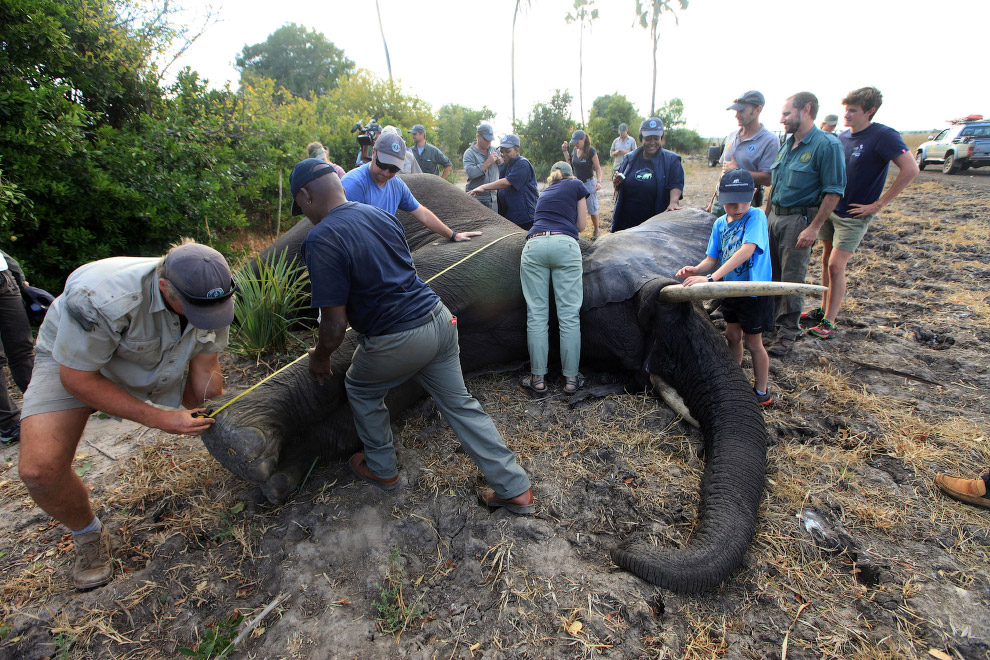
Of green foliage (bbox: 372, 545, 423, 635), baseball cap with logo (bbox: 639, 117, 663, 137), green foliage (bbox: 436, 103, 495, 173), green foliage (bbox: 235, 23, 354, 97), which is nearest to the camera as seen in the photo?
green foliage (bbox: 372, 545, 423, 635)

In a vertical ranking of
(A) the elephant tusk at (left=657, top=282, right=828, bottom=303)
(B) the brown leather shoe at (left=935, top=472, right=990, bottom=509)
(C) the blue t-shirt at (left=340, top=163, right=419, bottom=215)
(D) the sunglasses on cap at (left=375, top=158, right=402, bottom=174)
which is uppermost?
(D) the sunglasses on cap at (left=375, top=158, right=402, bottom=174)

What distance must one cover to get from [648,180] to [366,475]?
13.2 ft

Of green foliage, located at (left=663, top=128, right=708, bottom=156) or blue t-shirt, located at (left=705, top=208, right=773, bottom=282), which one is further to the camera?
green foliage, located at (left=663, top=128, right=708, bottom=156)

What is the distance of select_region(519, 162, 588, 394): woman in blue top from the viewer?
3.60 m

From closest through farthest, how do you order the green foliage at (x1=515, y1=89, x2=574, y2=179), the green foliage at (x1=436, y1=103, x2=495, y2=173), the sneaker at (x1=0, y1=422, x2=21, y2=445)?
the sneaker at (x1=0, y1=422, x2=21, y2=445) < the green foliage at (x1=515, y1=89, x2=574, y2=179) < the green foliage at (x1=436, y1=103, x2=495, y2=173)

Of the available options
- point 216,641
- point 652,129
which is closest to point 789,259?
point 652,129

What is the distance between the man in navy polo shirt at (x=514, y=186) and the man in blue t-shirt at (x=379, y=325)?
3.42 metres

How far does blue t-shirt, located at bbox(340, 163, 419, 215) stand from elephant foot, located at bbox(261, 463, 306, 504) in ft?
5.97

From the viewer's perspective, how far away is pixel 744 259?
309cm

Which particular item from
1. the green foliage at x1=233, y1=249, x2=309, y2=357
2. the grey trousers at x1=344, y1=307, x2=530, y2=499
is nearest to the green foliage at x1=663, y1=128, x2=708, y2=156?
the green foliage at x1=233, y1=249, x2=309, y2=357

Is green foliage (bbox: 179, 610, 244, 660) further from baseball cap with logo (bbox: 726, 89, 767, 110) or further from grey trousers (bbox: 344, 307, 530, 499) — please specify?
baseball cap with logo (bbox: 726, 89, 767, 110)

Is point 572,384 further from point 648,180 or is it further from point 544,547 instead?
point 648,180

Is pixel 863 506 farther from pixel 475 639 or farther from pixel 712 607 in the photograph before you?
pixel 475 639

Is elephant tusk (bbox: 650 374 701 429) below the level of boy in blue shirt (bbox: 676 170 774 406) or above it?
below
